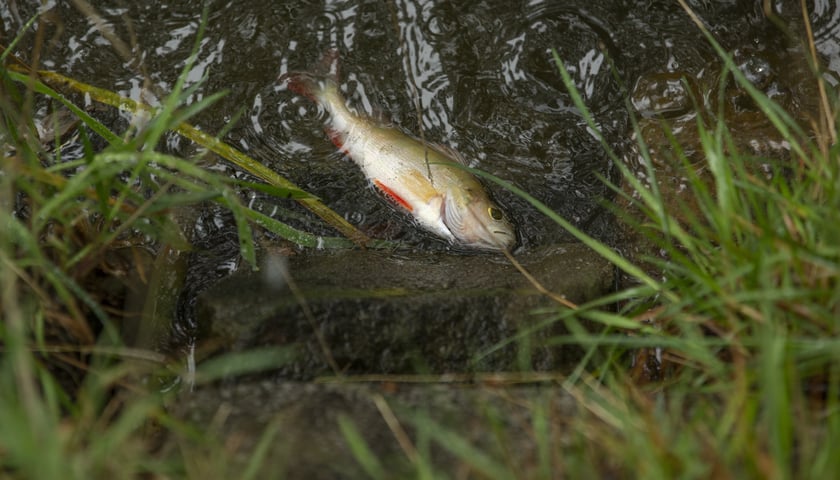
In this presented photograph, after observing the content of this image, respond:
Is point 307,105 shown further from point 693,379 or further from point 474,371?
point 693,379

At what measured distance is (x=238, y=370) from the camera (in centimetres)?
247

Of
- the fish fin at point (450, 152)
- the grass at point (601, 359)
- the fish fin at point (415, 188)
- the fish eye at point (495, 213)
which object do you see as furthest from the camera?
the fish fin at point (450, 152)

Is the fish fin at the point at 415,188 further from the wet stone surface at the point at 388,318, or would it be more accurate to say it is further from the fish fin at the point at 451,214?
the wet stone surface at the point at 388,318

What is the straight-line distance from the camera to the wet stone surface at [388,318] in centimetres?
271

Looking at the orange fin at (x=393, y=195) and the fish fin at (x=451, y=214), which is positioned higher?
the orange fin at (x=393, y=195)

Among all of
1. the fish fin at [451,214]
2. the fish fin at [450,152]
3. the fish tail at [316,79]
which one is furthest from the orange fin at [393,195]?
the fish tail at [316,79]

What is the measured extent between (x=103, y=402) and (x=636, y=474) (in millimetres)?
1700

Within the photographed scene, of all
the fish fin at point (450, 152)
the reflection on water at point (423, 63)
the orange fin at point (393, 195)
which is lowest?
the orange fin at point (393, 195)

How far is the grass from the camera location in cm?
188

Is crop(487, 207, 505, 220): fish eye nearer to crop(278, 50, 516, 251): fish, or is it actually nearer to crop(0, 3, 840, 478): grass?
crop(278, 50, 516, 251): fish

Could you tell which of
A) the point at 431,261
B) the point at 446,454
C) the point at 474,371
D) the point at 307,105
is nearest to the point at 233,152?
the point at 307,105

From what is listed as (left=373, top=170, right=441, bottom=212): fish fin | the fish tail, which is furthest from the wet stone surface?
the fish tail

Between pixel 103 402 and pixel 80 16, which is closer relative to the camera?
pixel 103 402

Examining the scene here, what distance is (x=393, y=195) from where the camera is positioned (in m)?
3.86
